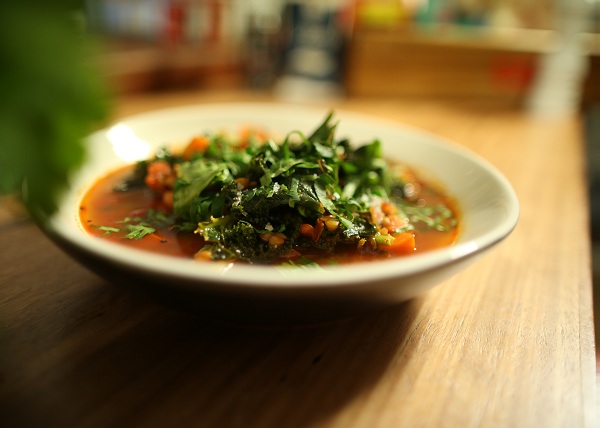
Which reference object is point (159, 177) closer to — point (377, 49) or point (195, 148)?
point (195, 148)

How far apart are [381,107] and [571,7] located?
154 centimetres

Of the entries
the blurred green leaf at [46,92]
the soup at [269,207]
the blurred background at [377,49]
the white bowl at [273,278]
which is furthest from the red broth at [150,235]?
the blurred background at [377,49]

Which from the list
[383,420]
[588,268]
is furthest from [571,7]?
[383,420]

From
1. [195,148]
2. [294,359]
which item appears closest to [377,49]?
[195,148]

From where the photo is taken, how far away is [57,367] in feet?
3.51

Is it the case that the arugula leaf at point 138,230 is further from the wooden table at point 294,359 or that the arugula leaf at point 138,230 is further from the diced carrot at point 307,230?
the diced carrot at point 307,230

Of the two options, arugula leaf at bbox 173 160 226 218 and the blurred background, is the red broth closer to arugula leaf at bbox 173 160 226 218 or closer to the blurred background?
arugula leaf at bbox 173 160 226 218

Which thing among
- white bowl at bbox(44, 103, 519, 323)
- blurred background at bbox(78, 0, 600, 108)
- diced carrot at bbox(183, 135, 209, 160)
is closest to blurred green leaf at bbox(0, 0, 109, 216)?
white bowl at bbox(44, 103, 519, 323)

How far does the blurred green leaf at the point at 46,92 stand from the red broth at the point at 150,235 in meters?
0.72

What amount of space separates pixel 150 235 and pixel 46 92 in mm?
882

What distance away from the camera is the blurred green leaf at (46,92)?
623mm

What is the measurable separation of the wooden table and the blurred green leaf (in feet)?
1.34

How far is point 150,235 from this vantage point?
1494 millimetres

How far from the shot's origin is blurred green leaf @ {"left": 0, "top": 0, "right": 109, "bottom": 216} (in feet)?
2.04
